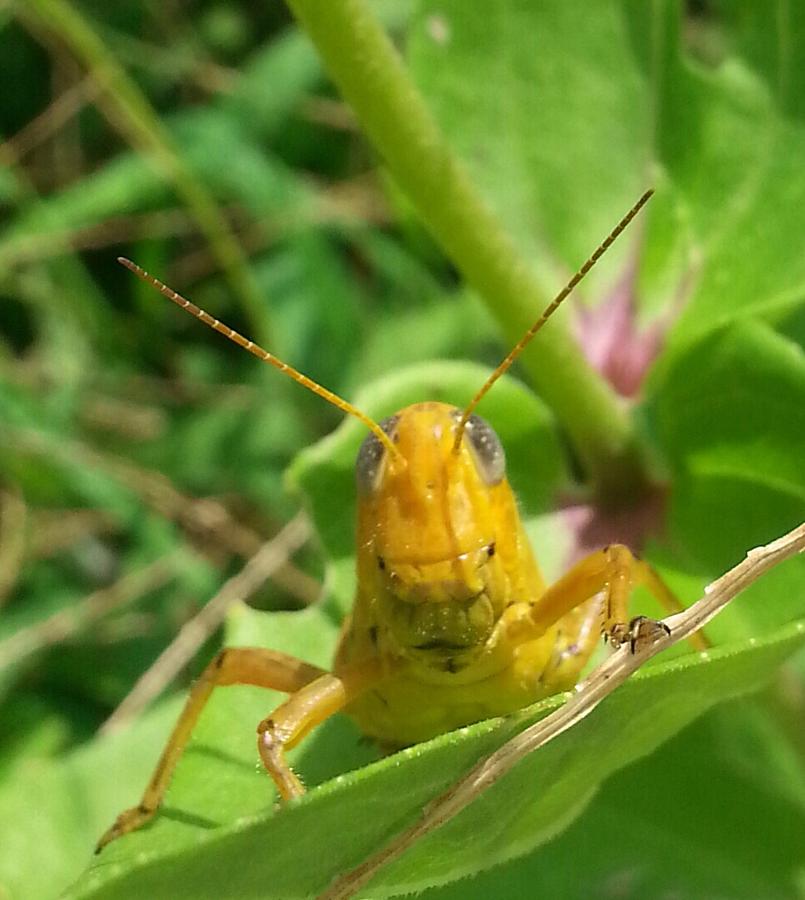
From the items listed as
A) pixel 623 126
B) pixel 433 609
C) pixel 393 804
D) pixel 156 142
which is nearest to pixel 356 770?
pixel 393 804

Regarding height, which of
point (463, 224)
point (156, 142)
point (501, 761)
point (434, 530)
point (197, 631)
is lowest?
point (501, 761)

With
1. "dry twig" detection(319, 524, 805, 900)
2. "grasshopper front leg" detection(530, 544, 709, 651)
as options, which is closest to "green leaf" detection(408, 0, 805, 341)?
"grasshopper front leg" detection(530, 544, 709, 651)

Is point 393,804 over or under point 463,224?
under

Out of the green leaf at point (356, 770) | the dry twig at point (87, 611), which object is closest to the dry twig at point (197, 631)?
the dry twig at point (87, 611)

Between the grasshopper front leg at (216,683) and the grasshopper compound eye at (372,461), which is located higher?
the grasshopper compound eye at (372,461)

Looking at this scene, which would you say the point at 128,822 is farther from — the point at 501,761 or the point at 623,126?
the point at 623,126

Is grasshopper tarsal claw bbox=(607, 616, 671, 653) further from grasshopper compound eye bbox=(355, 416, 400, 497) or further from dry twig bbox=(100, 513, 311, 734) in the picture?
dry twig bbox=(100, 513, 311, 734)

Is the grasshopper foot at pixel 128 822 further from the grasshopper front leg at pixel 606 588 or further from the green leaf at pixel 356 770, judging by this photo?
the grasshopper front leg at pixel 606 588
